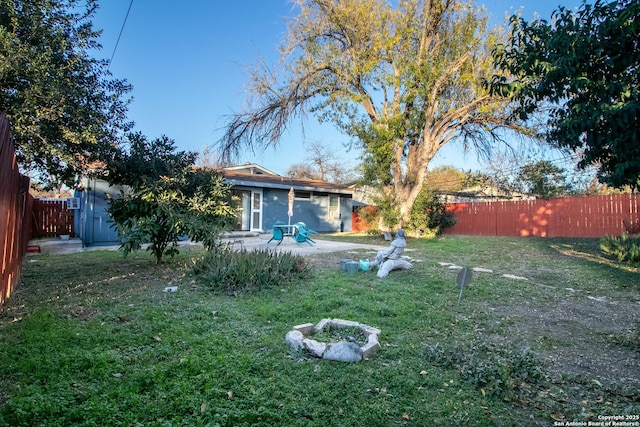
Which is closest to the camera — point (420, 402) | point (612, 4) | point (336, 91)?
point (420, 402)

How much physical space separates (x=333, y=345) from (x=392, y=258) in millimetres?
4013

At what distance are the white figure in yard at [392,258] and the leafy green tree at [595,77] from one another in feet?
11.5

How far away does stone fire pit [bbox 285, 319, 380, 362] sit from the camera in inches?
113

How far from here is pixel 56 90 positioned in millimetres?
4961

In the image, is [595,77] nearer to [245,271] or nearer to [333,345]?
[333,345]

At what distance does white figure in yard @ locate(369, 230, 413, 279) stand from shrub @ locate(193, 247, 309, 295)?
1512 millimetres

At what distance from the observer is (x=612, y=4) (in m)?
2.84

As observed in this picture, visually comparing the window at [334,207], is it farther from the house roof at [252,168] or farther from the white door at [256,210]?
the white door at [256,210]

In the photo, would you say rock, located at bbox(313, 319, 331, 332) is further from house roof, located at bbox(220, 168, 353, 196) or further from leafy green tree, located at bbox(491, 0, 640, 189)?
house roof, located at bbox(220, 168, 353, 196)

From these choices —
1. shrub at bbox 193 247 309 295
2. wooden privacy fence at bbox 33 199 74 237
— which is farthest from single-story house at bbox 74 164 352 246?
shrub at bbox 193 247 309 295

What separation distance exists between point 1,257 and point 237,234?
1112 cm

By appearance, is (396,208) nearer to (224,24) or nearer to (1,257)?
(224,24)

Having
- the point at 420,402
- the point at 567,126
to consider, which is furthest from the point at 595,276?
the point at 420,402

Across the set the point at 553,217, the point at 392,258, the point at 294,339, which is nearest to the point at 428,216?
the point at 553,217
